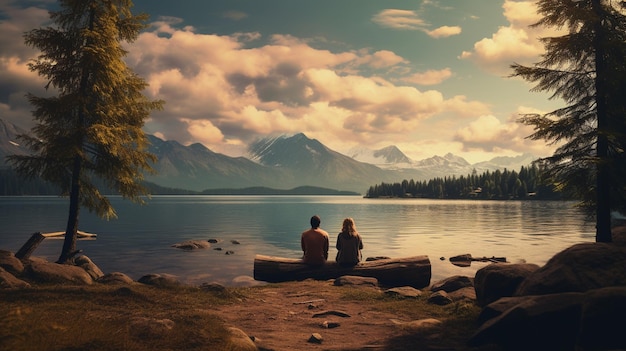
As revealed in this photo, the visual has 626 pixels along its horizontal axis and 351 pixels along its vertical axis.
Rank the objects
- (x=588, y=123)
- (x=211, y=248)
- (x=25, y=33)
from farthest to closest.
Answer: (x=211, y=248) → (x=25, y=33) → (x=588, y=123)

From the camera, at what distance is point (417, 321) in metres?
11.7

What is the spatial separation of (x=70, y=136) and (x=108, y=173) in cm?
245

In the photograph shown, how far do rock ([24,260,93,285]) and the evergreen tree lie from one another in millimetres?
19604

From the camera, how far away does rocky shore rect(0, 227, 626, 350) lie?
7637 mm

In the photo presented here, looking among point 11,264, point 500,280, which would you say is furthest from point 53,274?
point 500,280

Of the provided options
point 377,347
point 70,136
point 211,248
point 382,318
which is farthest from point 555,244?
point 70,136

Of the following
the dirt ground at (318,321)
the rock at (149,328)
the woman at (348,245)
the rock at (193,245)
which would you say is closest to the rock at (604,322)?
the dirt ground at (318,321)

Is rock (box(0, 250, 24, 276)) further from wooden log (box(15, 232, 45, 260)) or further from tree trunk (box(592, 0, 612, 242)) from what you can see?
tree trunk (box(592, 0, 612, 242))

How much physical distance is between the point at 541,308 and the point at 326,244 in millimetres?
11188

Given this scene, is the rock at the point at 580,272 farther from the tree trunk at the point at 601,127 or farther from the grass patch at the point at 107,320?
the tree trunk at the point at 601,127

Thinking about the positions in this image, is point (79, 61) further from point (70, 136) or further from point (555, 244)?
point (555, 244)

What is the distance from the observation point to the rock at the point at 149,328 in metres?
8.24

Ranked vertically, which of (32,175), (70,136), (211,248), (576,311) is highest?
A: (70,136)

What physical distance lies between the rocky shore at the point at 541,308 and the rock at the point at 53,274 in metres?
2.16
